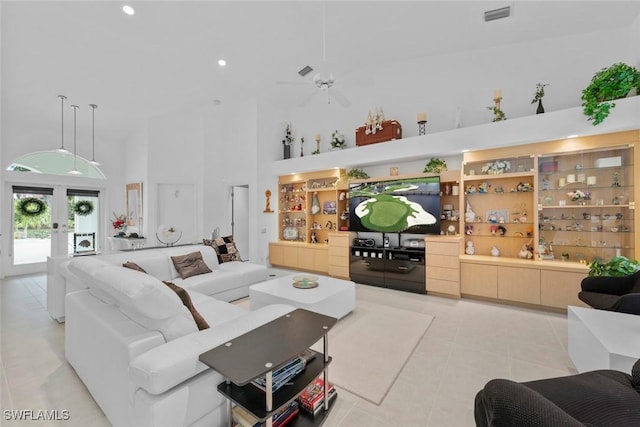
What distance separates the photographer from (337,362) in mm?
2395

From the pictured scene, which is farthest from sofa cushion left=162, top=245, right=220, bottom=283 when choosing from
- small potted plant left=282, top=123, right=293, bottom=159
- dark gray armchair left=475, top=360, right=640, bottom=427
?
dark gray armchair left=475, top=360, right=640, bottom=427

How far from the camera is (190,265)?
3.80 metres

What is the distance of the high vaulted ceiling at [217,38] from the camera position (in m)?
3.30

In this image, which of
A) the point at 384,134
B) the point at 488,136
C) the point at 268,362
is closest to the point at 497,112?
the point at 488,136

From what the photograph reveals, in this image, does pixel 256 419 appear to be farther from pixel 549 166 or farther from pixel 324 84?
pixel 549 166

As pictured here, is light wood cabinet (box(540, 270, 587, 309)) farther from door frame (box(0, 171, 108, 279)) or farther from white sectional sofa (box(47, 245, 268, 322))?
door frame (box(0, 171, 108, 279))

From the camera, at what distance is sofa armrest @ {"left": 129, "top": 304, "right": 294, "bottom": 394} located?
1242 millimetres

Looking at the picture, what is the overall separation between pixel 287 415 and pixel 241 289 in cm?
262

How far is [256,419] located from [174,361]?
21.4 inches

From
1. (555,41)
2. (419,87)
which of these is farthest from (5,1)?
(555,41)

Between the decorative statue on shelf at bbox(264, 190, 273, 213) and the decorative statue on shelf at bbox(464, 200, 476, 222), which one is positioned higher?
the decorative statue on shelf at bbox(264, 190, 273, 213)

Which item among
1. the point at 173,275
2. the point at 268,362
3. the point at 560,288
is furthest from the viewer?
the point at 173,275

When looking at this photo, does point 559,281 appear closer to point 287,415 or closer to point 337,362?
point 337,362

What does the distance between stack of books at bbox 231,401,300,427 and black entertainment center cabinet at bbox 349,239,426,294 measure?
10.6 feet
